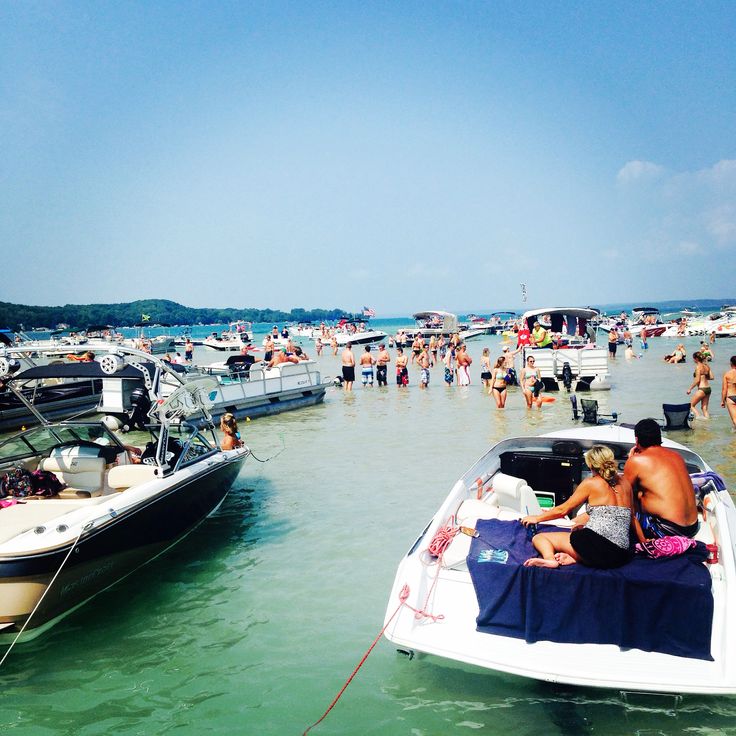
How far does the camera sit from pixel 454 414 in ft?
56.5

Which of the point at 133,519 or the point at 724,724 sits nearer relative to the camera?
the point at 724,724

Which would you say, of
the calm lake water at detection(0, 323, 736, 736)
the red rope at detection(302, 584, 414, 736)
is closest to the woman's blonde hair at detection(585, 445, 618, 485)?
the calm lake water at detection(0, 323, 736, 736)

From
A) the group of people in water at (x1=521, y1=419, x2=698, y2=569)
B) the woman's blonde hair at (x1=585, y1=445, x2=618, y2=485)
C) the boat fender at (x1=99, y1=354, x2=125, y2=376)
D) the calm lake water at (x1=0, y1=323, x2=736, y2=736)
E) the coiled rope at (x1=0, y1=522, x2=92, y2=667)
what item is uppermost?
the boat fender at (x1=99, y1=354, x2=125, y2=376)

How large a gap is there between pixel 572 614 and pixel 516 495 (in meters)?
2.14

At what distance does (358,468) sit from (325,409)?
814cm

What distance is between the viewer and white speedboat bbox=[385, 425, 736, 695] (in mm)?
3951

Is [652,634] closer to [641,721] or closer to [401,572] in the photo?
[641,721]

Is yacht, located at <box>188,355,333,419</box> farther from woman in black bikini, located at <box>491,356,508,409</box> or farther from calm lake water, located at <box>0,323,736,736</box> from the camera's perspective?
calm lake water, located at <box>0,323,736,736</box>

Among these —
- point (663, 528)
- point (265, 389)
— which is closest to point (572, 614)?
point (663, 528)

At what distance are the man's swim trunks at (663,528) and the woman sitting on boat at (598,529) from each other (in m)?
0.41

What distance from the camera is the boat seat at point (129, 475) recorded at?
7.43 meters

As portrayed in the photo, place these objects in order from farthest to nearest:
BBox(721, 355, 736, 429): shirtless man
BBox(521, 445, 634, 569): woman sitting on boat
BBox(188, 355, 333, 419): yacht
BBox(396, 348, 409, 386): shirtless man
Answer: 1. BBox(396, 348, 409, 386): shirtless man
2. BBox(188, 355, 333, 419): yacht
3. BBox(721, 355, 736, 429): shirtless man
4. BBox(521, 445, 634, 569): woman sitting on boat

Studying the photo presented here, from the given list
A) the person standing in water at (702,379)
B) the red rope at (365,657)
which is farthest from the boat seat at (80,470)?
the person standing in water at (702,379)

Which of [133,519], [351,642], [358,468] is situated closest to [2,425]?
[358,468]
